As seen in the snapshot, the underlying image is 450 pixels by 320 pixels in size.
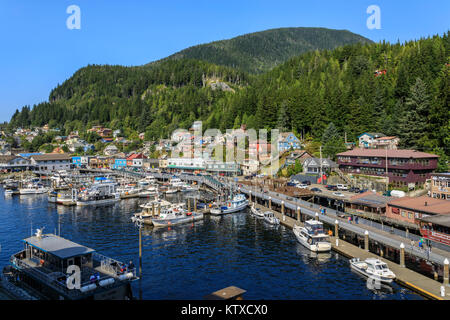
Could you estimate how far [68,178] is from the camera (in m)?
125

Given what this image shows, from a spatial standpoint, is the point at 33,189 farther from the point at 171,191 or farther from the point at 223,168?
the point at 223,168

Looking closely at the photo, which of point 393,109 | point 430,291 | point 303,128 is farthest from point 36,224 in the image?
point 393,109

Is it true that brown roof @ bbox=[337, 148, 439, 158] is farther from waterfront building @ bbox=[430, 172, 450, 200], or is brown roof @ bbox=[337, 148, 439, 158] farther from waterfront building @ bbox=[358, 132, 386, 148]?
waterfront building @ bbox=[358, 132, 386, 148]

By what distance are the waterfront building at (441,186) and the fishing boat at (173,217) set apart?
42.5m

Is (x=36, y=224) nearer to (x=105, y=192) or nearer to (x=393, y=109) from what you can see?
(x=105, y=192)

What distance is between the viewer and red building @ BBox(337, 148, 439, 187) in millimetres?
67562

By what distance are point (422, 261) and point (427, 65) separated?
3712 inches

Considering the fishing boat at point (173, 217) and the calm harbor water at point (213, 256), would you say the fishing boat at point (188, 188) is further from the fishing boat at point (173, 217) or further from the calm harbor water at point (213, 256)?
Result: the fishing boat at point (173, 217)

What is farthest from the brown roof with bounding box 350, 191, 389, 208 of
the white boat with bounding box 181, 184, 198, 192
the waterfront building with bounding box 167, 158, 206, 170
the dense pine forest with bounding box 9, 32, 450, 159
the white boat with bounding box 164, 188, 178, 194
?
the waterfront building with bounding box 167, 158, 206, 170

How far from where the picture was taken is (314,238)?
4434 cm

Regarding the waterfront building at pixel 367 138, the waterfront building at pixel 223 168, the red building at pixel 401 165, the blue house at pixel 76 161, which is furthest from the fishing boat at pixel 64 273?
the blue house at pixel 76 161

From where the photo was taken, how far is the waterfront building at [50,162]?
511 feet

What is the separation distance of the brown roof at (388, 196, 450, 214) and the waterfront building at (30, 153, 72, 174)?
14628 centimetres
